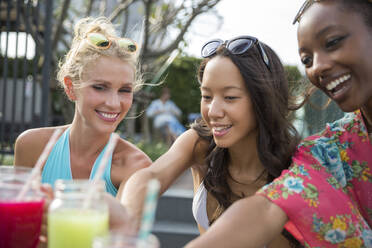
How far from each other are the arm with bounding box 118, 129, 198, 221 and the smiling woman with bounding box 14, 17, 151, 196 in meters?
0.30

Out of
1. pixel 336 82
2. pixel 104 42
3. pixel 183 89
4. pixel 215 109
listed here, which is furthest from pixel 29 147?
pixel 183 89

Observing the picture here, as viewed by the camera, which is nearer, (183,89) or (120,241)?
(120,241)

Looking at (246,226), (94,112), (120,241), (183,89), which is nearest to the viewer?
(120,241)

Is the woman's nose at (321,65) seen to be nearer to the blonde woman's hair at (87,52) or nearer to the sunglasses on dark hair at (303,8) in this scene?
the sunglasses on dark hair at (303,8)

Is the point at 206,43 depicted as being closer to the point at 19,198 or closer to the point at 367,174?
the point at 367,174

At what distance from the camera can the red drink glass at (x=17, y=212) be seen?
1215 mm

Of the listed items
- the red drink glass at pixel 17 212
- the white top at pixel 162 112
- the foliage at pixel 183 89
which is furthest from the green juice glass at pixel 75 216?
the foliage at pixel 183 89

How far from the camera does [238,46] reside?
233 cm

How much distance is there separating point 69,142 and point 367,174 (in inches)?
70.5

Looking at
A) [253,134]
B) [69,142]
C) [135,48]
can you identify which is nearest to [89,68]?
[135,48]

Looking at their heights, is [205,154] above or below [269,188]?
below

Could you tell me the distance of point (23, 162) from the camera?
2881mm

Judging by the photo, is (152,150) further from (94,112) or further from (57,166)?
(94,112)

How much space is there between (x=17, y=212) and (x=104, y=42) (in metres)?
1.47
